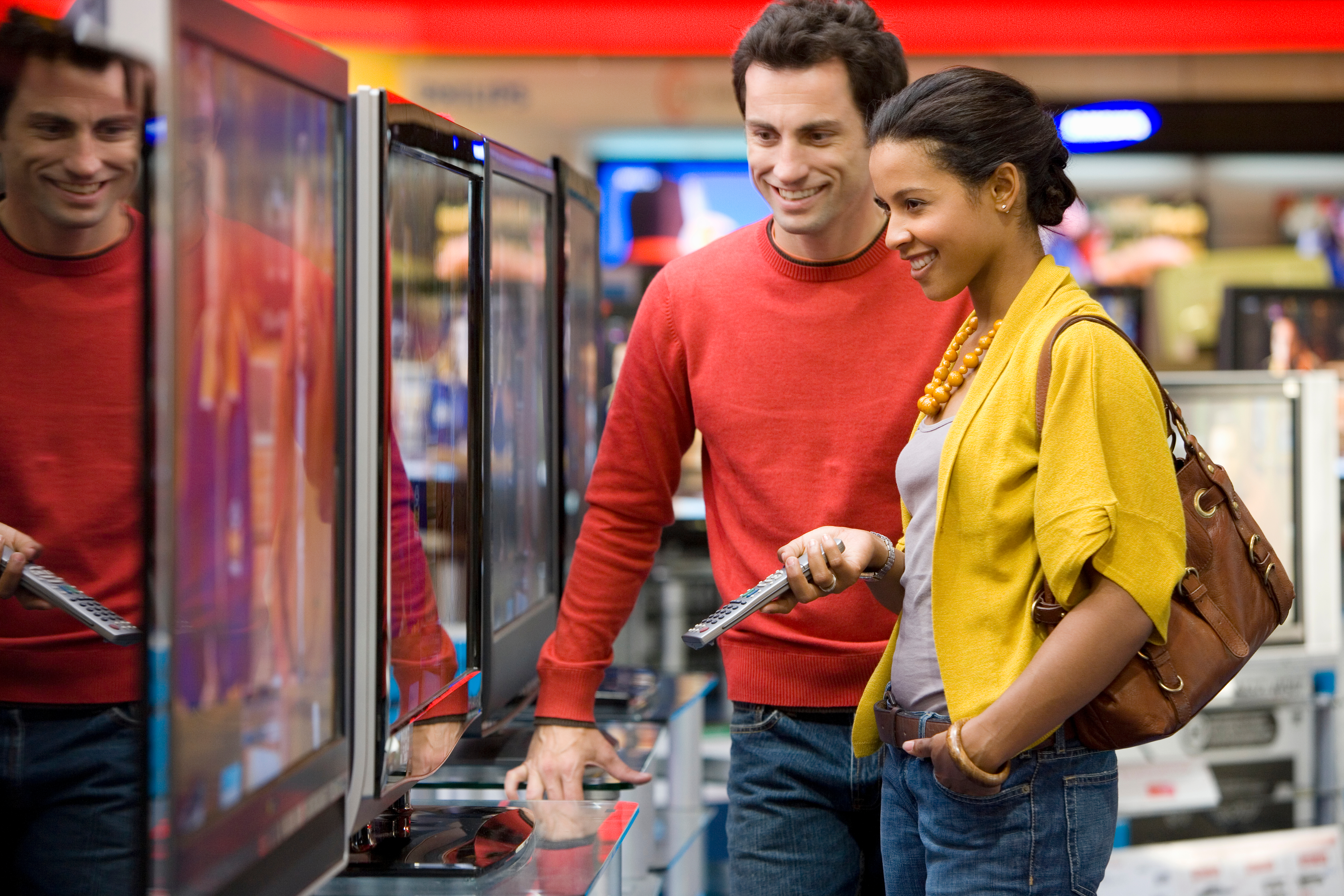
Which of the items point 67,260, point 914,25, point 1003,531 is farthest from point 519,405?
point 914,25

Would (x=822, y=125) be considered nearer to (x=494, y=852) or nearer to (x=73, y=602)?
(x=494, y=852)

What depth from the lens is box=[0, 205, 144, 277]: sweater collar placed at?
824mm

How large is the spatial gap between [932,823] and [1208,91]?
17.1 ft

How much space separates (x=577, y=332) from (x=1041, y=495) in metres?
1.09

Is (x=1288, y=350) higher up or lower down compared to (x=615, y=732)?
higher up

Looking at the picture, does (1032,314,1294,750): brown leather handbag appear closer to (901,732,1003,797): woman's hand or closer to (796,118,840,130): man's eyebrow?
(901,732,1003,797): woman's hand

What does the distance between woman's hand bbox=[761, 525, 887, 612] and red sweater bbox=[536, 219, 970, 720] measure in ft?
0.60

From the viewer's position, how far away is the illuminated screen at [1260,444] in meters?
2.84

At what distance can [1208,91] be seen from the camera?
557cm

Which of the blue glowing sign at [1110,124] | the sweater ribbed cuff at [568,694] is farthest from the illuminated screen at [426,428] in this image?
the blue glowing sign at [1110,124]

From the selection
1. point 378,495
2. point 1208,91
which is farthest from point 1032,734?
point 1208,91

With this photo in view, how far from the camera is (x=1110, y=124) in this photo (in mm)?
5574

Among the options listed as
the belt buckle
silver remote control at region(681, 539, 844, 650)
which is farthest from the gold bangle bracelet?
silver remote control at region(681, 539, 844, 650)

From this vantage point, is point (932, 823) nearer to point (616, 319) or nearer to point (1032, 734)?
point (1032, 734)
